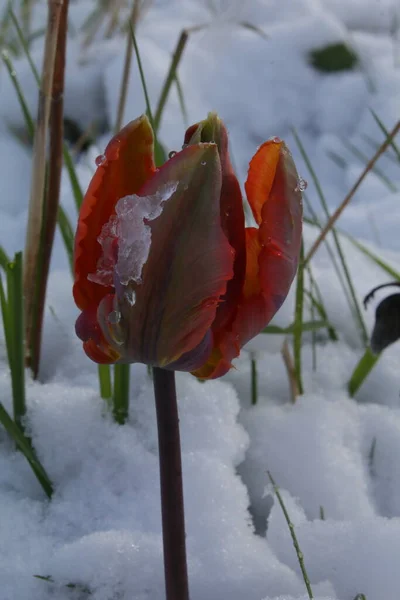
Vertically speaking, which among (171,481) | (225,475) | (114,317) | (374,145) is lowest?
(225,475)

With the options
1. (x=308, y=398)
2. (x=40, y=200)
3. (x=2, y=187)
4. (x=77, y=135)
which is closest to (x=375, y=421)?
(x=308, y=398)

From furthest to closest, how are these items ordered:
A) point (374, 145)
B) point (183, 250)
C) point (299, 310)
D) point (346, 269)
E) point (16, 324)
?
1. point (374, 145)
2. point (346, 269)
3. point (299, 310)
4. point (16, 324)
5. point (183, 250)

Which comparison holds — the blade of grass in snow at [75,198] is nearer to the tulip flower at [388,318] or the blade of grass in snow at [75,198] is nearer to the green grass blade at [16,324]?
the green grass blade at [16,324]

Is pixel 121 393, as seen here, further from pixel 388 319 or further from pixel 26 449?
pixel 388 319

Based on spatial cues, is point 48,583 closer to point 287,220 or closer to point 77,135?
point 287,220

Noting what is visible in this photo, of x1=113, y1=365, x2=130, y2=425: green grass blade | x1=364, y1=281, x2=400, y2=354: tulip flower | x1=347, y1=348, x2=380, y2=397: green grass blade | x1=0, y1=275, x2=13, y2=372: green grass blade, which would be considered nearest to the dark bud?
x1=364, y1=281, x2=400, y2=354: tulip flower

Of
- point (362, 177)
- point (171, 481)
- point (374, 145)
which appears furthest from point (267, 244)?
point (374, 145)
